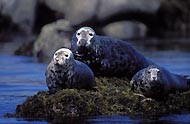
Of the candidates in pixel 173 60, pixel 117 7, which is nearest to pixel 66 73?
pixel 173 60

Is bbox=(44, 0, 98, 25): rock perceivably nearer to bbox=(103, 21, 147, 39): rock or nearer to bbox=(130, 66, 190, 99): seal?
bbox=(103, 21, 147, 39): rock

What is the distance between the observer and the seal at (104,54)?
1254 cm

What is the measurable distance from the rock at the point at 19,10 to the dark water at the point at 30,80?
481 inches

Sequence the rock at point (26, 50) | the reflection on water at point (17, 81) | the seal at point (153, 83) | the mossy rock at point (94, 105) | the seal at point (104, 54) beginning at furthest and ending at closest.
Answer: the rock at point (26, 50)
the reflection on water at point (17, 81)
the seal at point (104, 54)
the seal at point (153, 83)
the mossy rock at point (94, 105)

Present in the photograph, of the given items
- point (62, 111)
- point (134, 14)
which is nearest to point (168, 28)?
point (134, 14)

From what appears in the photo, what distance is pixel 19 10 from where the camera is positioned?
126 feet

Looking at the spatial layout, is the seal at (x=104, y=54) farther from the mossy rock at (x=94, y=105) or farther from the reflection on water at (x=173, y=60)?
the reflection on water at (x=173, y=60)

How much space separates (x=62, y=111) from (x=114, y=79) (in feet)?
6.68

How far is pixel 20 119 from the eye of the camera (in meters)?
10.9

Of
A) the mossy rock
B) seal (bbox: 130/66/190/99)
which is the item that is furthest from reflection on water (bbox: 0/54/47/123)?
seal (bbox: 130/66/190/99)

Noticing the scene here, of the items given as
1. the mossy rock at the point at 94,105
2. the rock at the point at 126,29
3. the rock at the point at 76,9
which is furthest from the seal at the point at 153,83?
the rock at the point at 76,9

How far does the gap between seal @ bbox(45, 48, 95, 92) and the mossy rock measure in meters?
0.17

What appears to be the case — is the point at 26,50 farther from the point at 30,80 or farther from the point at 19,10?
the point at 19,10

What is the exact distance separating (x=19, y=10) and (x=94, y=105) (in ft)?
90.4
